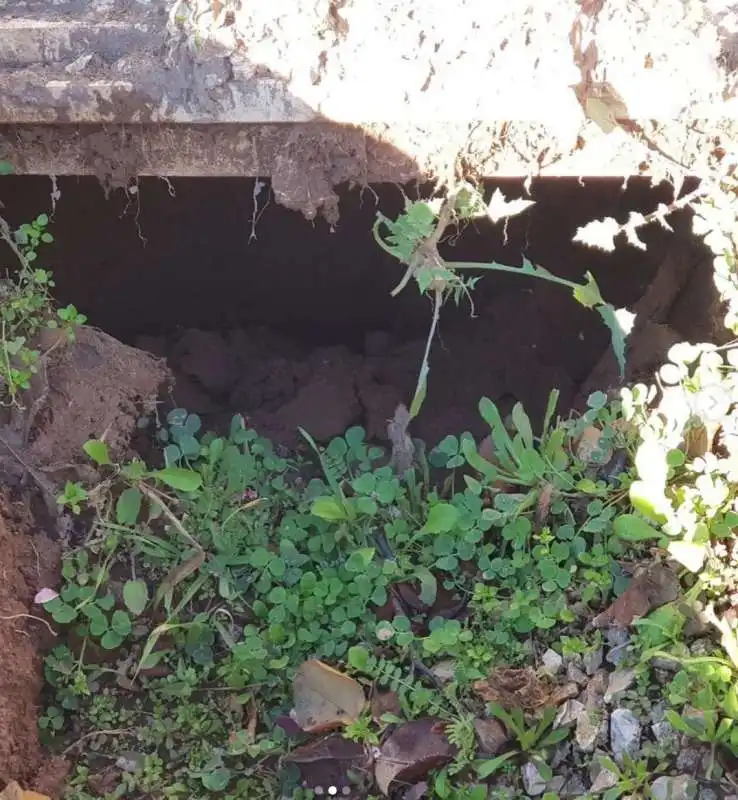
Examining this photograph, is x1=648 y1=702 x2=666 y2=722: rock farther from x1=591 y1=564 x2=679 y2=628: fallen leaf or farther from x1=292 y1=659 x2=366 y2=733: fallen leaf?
x1=292 y1=659 x2=366 y2=733: fallen leaf

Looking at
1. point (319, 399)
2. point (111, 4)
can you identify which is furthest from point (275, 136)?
point (319, 399)

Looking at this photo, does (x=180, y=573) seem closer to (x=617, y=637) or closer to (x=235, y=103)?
(x=617, y=637)

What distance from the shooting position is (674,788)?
64.6 inches

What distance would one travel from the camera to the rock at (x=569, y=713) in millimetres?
1799

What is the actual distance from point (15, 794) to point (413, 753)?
34.4 inches

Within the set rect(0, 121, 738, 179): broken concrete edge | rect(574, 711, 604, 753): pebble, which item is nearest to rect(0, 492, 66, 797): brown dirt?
rect(0, 121, 738, 179): broken concrete edge

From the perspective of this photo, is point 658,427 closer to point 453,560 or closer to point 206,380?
point 453,560

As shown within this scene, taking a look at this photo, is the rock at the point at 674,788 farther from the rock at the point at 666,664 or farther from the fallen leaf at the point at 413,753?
the fallen leaf at the point at 413,753

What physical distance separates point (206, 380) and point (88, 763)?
4.28ft

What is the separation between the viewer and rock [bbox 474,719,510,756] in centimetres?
181

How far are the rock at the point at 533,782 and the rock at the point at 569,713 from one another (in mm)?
111

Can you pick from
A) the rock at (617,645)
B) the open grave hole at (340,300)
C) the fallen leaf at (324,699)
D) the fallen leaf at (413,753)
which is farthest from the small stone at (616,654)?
the open grave hole at (340,300)

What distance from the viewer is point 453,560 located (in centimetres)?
204

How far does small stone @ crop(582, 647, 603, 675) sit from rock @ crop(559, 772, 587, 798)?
224mm
